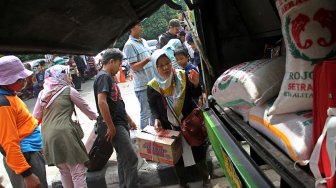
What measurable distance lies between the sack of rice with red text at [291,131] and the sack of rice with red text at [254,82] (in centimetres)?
14

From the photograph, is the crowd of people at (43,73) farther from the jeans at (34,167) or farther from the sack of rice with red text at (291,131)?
the sack of rice with red text at (291,131)

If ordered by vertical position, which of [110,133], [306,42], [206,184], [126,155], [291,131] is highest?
[306,42]

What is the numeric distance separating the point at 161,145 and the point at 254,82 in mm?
1517

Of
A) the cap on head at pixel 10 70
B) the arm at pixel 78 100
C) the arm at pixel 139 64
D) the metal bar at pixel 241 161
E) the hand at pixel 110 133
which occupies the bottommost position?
the hand at pixel 110 133

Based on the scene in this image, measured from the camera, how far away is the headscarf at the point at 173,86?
11.5 feet

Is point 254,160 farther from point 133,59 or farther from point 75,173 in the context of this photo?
point 133,59

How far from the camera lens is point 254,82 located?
196cm

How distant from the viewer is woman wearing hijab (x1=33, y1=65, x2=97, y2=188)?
3.38 metres

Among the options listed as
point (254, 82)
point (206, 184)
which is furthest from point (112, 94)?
point (254, 82)

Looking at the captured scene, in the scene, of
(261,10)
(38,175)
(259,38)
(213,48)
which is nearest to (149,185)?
(38,175)

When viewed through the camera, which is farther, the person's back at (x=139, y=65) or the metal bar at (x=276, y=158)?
the person's back at (x=139, y=65)

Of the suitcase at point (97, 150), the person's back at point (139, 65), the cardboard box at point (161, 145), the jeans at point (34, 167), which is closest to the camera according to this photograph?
the jeans at point (34, 167)

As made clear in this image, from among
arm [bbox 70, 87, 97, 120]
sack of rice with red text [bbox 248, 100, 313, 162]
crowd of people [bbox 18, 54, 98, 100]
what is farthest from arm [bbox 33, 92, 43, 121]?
crowd of people [bbox 18, 54, 98, 100]

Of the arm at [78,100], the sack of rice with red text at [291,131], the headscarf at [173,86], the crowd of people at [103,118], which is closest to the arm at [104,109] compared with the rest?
the crowd of people at [103,118]
